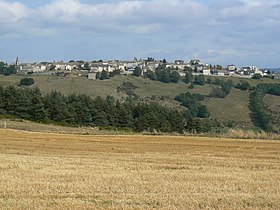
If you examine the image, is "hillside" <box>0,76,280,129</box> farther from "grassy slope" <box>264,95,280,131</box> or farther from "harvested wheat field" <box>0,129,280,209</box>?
"harvested wheat field" <box>0,129,280,209</box>

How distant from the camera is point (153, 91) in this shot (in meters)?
145

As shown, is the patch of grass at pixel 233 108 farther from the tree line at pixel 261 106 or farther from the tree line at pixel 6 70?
the tree line at pixel 6 70

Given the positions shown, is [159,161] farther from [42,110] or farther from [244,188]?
[42,110]

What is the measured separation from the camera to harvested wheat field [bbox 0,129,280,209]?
13.1m

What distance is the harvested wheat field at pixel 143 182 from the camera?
13.1m

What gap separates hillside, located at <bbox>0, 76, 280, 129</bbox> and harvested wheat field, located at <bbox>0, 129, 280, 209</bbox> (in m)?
87.0

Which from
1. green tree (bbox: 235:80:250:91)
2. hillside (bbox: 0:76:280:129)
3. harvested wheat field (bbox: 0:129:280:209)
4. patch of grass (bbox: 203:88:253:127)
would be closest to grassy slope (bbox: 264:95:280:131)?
hillside (bbox: 0:76:280:129)

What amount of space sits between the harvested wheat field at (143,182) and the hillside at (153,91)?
286 feet

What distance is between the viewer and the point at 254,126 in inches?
4043

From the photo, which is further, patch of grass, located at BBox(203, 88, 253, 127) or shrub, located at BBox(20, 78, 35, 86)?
shrub, located at BBox(20, 78, 35, 86)

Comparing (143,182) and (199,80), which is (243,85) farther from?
(143,182)

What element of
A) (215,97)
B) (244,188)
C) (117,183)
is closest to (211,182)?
(244,188)

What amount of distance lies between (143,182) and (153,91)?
12818 cm

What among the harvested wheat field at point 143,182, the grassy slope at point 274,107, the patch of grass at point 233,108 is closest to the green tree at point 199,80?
the patch of grass at point 233,108
